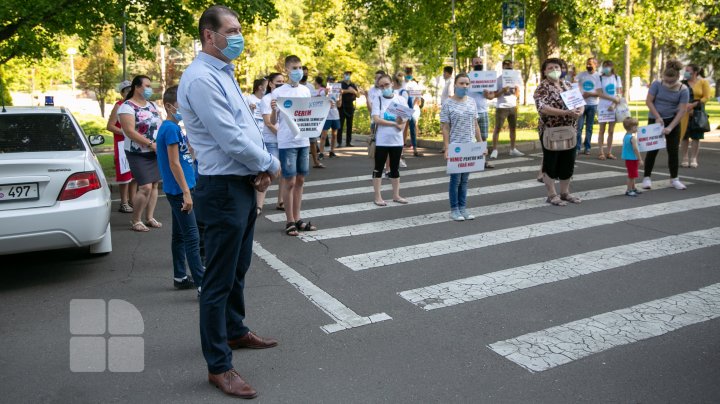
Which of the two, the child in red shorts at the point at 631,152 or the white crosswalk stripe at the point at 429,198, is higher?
the child in red shorts at the point at 631,152

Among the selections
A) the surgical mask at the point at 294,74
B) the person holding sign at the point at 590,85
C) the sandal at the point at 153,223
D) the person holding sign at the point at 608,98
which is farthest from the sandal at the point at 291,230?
the person holding sign at the point at 608,98

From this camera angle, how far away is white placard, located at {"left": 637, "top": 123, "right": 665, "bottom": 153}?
1022 cm

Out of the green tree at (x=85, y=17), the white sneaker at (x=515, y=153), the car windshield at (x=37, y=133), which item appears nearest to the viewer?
the car windshield at (x=37, y=133)

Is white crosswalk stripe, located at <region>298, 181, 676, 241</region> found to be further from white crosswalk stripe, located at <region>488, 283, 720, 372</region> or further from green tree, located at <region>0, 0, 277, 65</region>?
green tree, located at <region>0, 0, 277, 65</region>

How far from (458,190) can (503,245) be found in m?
1.61

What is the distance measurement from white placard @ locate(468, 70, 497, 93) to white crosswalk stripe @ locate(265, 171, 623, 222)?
7.85ft

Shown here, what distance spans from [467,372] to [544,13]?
16.9 meters

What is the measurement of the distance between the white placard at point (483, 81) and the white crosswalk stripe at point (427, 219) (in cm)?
367

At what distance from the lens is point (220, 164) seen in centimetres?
383

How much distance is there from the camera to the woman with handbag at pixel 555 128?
30.9ft

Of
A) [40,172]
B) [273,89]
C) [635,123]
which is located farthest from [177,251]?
[635,123]

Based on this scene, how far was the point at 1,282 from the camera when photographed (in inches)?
247

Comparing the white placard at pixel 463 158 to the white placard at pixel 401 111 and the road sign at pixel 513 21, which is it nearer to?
the white placard at pixel 401 111

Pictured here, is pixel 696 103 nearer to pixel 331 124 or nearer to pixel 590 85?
pixel 590 85
